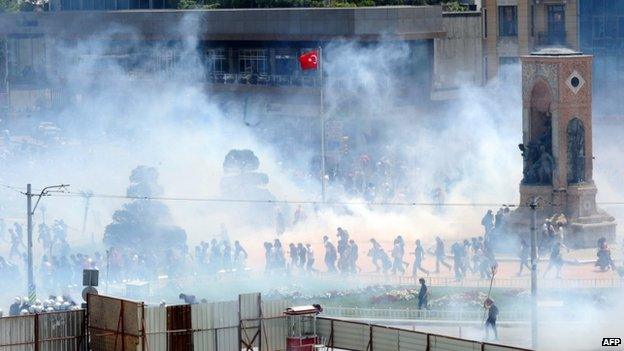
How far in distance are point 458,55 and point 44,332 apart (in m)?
44.9

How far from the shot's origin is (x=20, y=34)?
9344 cm

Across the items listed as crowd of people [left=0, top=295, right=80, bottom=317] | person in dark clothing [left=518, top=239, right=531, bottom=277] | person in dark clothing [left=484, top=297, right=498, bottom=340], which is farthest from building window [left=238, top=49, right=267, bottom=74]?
person in dark clothing [left=484, top=297, right=498, bottom=340]

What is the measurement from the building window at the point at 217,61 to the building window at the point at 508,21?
11301 millimetres

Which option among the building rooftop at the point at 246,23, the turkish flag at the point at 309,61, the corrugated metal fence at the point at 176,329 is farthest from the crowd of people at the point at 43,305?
the building rooftop at the point at 246,23

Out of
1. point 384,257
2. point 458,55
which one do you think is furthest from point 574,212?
point 458,55

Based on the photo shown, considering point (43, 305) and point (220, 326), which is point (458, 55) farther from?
point (220, 326)

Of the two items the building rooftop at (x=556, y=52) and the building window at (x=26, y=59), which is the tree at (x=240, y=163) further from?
the building window at (x=26, y=59)

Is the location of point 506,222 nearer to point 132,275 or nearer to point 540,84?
point 540,84

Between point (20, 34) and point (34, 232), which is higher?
point (20, 34)

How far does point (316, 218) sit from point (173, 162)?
40.6ft

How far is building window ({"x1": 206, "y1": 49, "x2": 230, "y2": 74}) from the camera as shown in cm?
8400

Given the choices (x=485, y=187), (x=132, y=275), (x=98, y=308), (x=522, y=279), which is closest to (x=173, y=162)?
(x=485, y=187)

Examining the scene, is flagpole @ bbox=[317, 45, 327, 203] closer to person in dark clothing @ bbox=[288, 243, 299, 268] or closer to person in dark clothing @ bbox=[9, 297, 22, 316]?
person in dark clothing @ bbox=[288, 243, 299, 268]

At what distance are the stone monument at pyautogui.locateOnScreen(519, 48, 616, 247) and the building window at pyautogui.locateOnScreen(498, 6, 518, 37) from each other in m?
23.5
